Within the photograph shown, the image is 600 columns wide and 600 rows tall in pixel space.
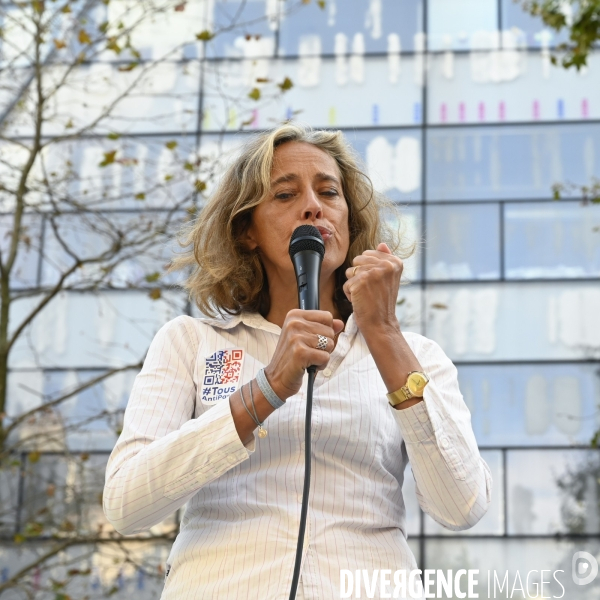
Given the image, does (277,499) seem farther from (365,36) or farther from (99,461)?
Answer: (365,36)

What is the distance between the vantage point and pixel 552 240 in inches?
280

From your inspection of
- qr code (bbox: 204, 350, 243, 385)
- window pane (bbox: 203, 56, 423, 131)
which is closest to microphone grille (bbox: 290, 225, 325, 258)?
qr code (bbox: 204, 350, 243, 385)

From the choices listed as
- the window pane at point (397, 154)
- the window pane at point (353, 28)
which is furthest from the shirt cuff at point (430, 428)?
the window pane at point (353, 28)

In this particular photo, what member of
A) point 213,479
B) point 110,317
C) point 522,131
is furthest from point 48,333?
point 213,479

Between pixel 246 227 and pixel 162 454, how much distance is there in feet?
2.18

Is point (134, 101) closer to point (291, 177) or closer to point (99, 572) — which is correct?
point (99, 572)

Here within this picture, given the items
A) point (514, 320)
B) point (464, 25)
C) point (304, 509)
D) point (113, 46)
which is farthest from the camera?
point (464, 25)

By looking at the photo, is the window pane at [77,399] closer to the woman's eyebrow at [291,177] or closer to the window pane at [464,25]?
the window pane at [464,25]

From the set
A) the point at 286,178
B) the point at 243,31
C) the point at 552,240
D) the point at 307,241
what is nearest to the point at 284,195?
Answer: the point at 286,178

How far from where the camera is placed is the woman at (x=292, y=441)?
1399mm

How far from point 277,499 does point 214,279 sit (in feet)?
1.86

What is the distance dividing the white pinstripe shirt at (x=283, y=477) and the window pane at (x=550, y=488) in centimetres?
533

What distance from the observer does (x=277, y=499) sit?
1.48 m

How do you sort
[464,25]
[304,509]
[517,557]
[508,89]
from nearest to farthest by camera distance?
[304,509] → [517,557] → [508,89] → [464,25]
